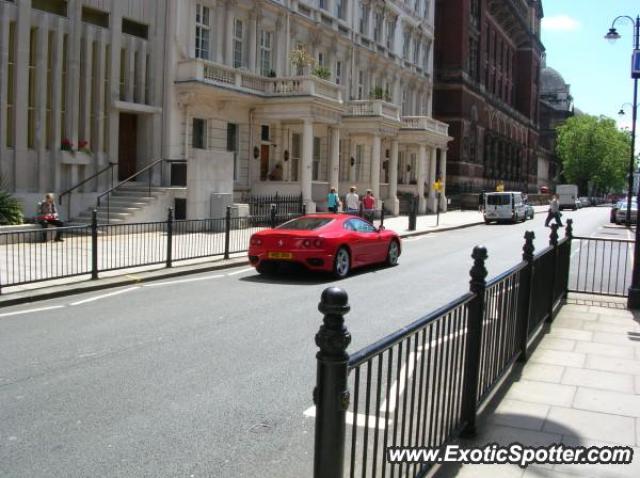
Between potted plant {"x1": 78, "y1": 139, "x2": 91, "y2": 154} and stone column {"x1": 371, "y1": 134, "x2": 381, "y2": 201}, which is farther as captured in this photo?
stone column {"x1": 371, "y1": 134, "x2": 381, "y2": 201}

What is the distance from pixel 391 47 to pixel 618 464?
44.8m

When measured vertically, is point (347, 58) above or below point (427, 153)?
above

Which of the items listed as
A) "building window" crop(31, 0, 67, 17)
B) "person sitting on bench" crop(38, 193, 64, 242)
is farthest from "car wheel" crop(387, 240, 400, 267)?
"building window" crop(31, 0, 67, 17)

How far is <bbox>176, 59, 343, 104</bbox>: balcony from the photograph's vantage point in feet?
88.0

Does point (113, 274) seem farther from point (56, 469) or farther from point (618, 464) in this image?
point (618, 464)

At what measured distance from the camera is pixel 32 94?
72.9 feet

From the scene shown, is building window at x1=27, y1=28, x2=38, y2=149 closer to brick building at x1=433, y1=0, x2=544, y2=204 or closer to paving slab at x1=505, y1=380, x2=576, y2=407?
paving slab at x1=505, y1=380, x2=576, y2=407

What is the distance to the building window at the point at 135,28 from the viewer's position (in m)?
25.7

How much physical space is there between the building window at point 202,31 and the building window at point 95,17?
4.54 metres

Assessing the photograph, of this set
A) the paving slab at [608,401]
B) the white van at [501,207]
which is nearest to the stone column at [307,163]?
the white van at [501,207]

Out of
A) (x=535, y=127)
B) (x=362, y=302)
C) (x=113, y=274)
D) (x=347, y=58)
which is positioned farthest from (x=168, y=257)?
(x=535, y=127)

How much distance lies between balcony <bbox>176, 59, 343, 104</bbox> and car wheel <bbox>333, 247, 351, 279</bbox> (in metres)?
14.2

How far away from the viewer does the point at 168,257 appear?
15.1 m

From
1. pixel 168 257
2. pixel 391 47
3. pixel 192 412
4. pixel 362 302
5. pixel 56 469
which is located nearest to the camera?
pixel 56 469
